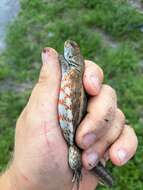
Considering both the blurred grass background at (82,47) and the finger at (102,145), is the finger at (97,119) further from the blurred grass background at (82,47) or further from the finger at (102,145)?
the blurred grass background at (82,47)

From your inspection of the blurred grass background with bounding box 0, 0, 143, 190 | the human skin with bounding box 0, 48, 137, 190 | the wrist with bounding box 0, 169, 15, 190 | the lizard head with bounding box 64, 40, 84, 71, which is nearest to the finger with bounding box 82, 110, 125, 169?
the human skin with bounding box 0, 48, 137, 190

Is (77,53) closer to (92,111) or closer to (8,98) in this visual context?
(92,111)

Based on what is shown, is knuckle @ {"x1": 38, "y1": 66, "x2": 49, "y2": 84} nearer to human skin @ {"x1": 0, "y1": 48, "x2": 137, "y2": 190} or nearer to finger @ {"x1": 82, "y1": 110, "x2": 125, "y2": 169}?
human skin @ {"x1": 0, "y1": 48, "x2": 137, "y2": 190}

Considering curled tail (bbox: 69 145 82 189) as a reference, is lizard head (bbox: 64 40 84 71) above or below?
above

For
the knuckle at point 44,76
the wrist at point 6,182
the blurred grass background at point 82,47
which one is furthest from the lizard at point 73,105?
the blurred grass background at point 82,47

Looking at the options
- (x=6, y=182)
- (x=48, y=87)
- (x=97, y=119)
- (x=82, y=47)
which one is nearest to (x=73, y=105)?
(x=97, y=119)

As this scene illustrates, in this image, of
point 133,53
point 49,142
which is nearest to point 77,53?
point 49,142
